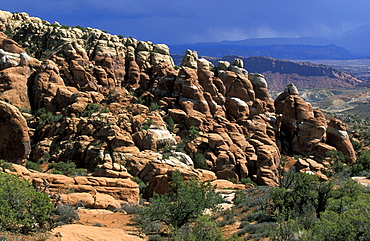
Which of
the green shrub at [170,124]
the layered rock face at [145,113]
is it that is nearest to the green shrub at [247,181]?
the layered rock face at [145,113]

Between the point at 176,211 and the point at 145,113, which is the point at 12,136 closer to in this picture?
the point at 145,113

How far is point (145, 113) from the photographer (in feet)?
169

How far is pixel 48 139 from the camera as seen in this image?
157 feet

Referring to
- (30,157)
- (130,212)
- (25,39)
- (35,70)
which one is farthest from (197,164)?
(25,39)

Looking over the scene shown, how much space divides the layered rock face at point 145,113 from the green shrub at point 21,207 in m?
16.6

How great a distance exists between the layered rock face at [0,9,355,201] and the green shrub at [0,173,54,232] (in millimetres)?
16605

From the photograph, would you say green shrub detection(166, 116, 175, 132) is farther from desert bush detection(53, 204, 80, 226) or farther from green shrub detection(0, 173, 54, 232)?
green shrub detection(0, 173, 54, 232)

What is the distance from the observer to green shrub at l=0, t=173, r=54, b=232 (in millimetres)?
15180

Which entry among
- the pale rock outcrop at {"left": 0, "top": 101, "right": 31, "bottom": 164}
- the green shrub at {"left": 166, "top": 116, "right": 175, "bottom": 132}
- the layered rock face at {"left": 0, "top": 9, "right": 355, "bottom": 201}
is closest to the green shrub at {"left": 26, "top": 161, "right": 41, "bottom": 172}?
the pale rock outcrop at {"left": 0, "top": 101, "right": 31, "bottom": 164}

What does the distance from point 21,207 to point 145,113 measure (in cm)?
3606

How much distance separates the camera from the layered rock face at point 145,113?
143 feet

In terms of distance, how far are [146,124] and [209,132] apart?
458 inches

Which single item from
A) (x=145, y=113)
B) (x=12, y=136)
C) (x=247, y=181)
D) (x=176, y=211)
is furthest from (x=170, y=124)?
(x=176, y=211)

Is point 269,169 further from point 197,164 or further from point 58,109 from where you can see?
point 58,109
